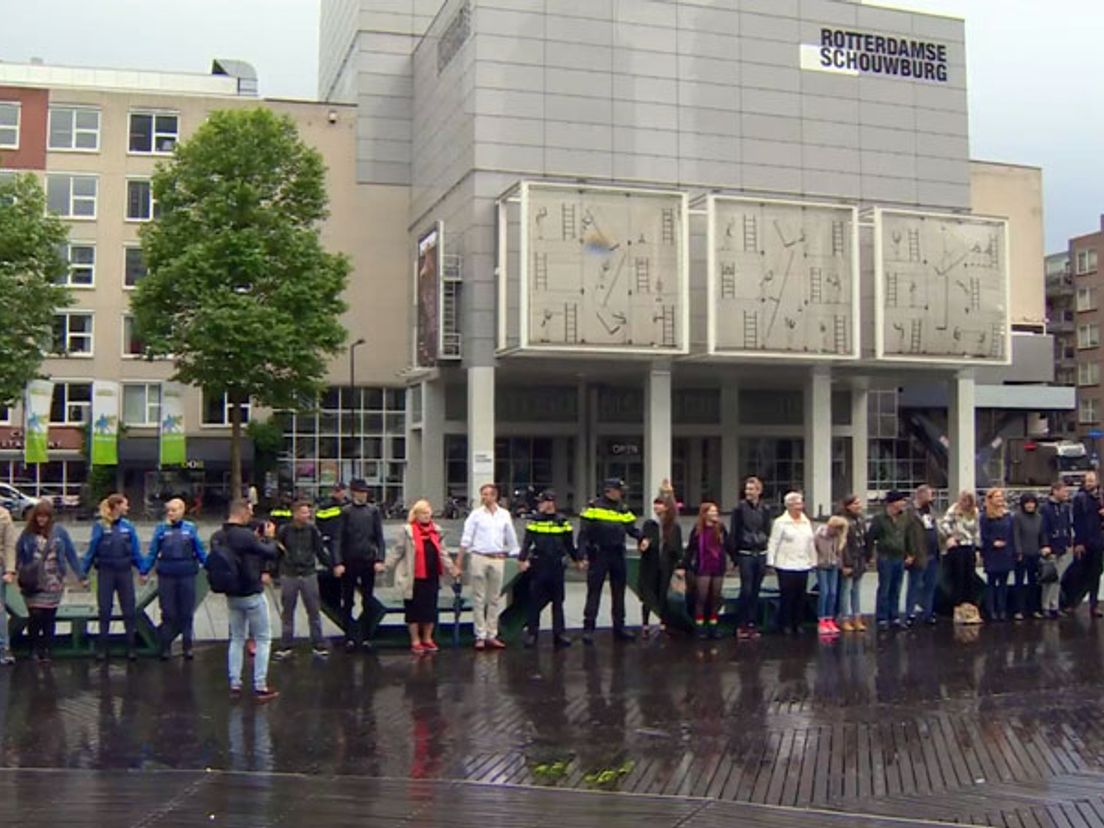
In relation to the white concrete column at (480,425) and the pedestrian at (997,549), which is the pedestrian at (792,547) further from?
the white concrete column at (480,425)

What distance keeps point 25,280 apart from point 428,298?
15334mm

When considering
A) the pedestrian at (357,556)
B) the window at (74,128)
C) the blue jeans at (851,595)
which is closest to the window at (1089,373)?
the window at (74,128)

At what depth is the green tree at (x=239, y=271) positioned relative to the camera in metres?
38.0

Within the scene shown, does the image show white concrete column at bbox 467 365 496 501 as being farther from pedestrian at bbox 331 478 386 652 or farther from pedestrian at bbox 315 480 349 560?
pedestrian at bbox 331 478 386 652

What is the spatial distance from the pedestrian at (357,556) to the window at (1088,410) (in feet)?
265

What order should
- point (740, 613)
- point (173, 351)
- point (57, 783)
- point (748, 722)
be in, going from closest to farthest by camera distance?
point (57, 783)
point (748, 722)
point (740, 613)
point (173, 351)

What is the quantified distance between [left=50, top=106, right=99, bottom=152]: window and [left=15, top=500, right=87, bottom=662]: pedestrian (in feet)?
145

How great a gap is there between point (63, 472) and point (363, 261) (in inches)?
604

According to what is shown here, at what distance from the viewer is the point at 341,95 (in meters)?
59.0

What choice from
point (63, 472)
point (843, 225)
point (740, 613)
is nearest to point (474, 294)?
point (843, 225)

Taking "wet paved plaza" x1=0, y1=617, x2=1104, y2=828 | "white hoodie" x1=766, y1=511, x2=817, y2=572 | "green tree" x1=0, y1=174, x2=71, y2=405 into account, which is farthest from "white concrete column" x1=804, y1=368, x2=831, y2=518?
"wet paved plaza" x1=0, y1=617, x2=1104, y2=828

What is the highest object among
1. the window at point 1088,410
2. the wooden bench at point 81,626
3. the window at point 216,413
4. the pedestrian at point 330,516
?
the window at point 1088,410

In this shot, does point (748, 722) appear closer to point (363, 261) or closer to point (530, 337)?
point (530, 337)

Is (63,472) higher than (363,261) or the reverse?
the reverse
